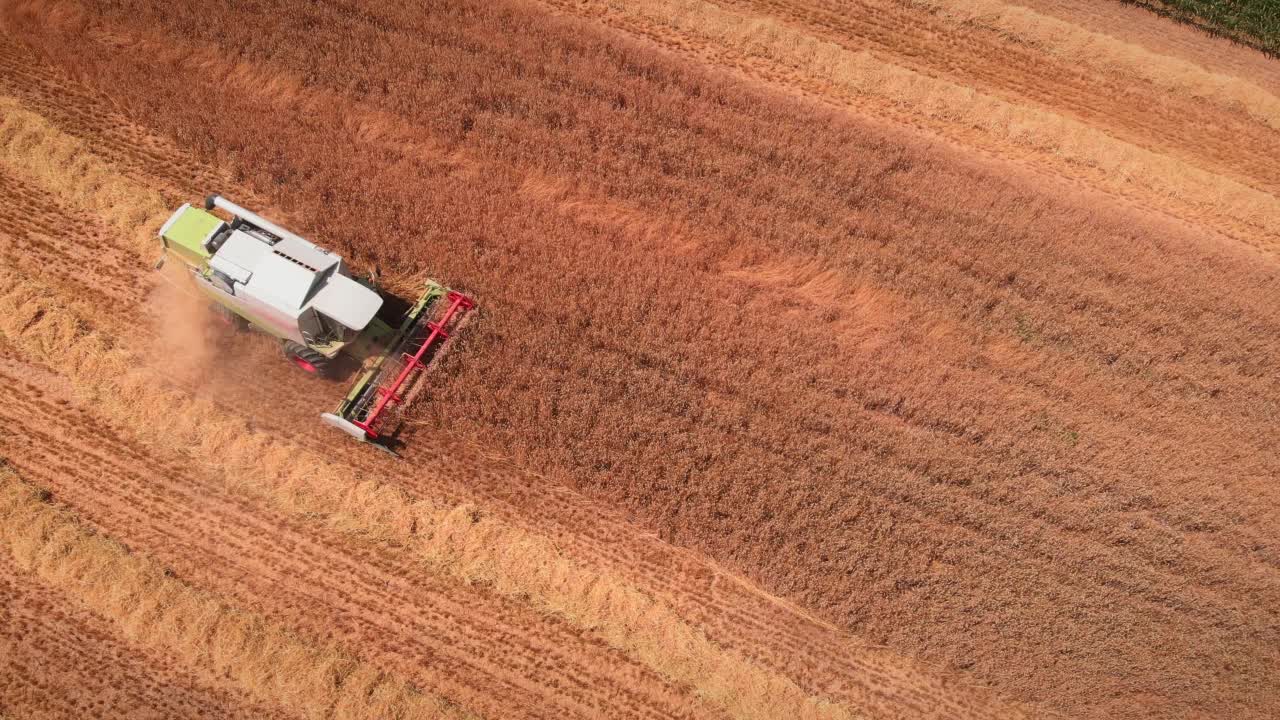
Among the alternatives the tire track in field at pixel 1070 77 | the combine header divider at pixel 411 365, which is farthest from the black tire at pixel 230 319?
the tire track in field at pixel 1070 77

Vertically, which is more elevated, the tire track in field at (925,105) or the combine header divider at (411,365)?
the tire track in field at (925,105)

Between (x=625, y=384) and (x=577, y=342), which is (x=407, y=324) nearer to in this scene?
(x=577, y=342)

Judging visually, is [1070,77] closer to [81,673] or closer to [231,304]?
[231,304]

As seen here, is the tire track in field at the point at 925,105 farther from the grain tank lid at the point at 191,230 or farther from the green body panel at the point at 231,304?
the green body panel at the point at 231,304

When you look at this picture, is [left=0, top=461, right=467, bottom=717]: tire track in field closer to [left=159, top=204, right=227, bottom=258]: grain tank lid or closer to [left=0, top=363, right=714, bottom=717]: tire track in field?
[left=0, top=363, right=714, bottom=717]: tire track in field

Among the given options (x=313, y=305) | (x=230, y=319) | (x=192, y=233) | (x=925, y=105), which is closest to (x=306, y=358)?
(x=313, y=305)

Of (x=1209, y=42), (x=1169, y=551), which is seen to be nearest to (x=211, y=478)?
(x=1169, y=551)

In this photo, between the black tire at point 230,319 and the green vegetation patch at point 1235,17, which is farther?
the green vegetation patch at point 1235,17
